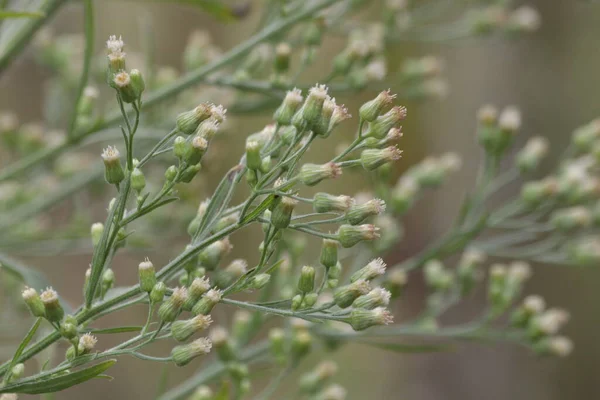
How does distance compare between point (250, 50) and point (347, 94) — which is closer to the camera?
point (250, 50)

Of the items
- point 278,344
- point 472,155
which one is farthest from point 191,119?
point 472,155

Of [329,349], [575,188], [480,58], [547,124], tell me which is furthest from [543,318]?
[480,58]

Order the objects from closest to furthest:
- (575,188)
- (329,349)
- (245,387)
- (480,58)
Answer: (245,387), (329,349), (575,188), (480,58)

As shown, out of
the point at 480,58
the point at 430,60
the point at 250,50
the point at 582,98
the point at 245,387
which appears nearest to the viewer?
the point at 245,387

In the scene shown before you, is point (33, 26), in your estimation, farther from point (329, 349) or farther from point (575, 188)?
point (575, 188)

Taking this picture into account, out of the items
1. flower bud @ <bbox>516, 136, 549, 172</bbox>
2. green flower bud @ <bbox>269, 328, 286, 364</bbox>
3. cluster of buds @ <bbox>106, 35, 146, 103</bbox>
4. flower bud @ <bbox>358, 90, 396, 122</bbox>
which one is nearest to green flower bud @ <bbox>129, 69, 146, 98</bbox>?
cluster of buds @ <bbox>106, 35, 146, 103</bbox>

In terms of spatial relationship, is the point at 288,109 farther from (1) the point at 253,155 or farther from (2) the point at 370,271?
(2) the point at 370,271

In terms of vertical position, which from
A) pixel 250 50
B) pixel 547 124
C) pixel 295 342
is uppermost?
pixel 547 124

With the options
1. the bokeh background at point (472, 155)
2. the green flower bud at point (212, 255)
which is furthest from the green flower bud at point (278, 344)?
the bokeh background at point (472, 155)
